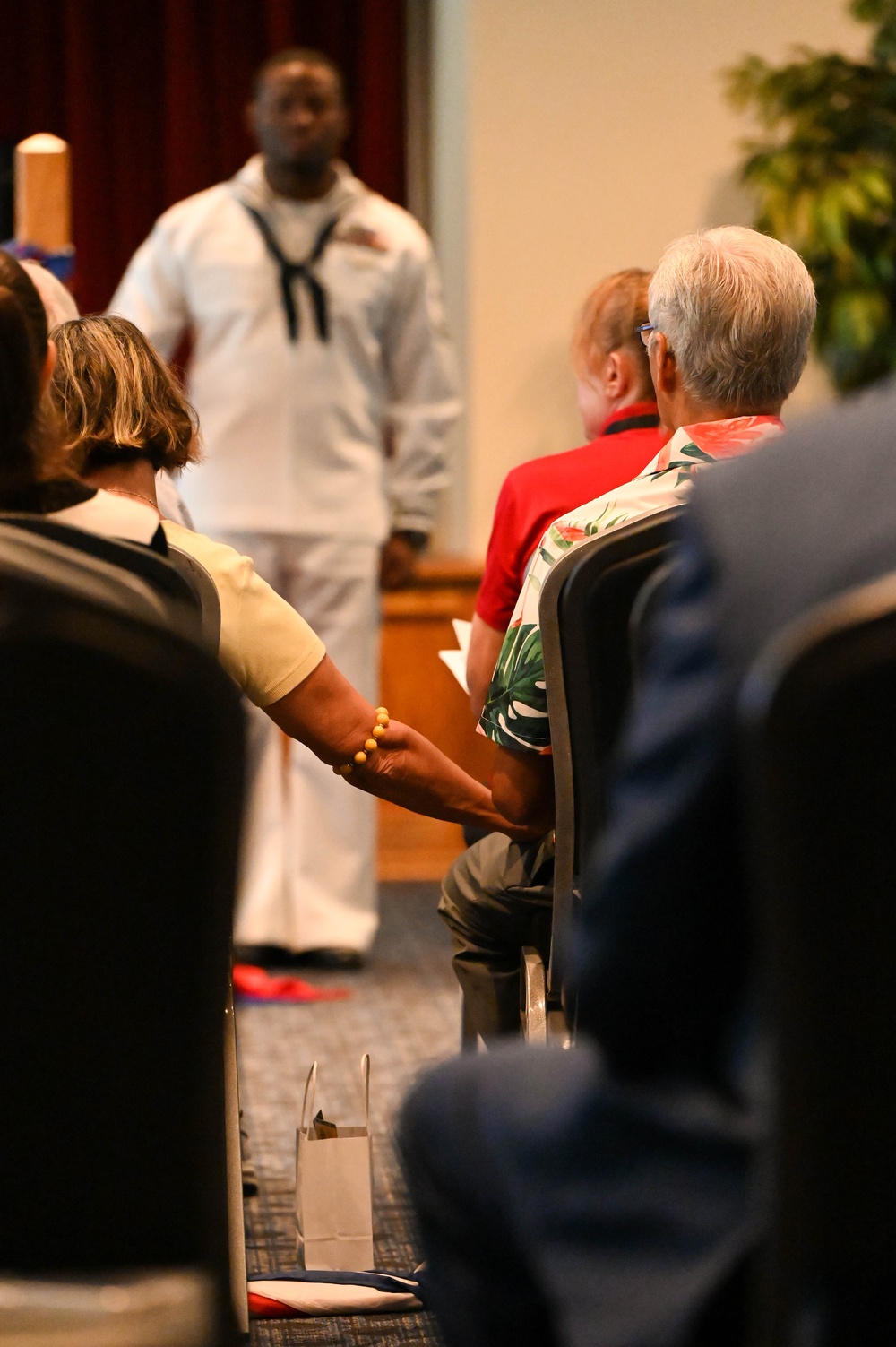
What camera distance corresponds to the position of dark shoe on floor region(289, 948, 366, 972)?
12.1ft

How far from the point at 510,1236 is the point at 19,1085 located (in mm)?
339

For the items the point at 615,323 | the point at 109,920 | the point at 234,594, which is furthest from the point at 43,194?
the point at 109,920

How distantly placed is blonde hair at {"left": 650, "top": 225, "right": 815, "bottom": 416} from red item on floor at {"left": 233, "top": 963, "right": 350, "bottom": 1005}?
6.58ft

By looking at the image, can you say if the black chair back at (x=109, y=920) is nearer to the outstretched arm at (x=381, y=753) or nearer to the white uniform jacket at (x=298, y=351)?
the outstretched arm at (x=381, y=753)

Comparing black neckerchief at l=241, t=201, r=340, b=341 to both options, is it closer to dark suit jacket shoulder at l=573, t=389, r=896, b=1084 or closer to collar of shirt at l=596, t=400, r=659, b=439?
collar of shirt at l=596, t=400, r=659, b=439

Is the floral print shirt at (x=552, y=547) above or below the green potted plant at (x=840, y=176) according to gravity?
below

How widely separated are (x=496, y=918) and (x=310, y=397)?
204 centimetres

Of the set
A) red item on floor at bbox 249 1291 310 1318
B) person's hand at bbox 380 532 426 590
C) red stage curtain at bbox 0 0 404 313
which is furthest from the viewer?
red stage curtain at bbox 0 0 404 313

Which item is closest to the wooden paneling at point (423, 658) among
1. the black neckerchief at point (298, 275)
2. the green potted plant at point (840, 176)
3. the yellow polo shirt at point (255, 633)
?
the black neckerchief at point (298, 275)

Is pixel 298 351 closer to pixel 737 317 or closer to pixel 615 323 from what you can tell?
pixel 615 323

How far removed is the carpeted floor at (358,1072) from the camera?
74.1 inches

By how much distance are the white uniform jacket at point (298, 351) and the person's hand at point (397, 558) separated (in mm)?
48

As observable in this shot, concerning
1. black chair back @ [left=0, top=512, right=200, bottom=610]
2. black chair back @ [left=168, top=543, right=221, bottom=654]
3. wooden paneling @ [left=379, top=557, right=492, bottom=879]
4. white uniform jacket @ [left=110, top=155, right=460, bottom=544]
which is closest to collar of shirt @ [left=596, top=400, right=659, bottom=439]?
black chair back @ [left=168, top=543, right=221, bottom=654]

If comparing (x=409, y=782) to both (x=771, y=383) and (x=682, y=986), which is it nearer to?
(x=771, y=383)
